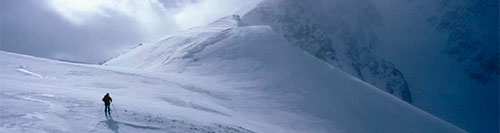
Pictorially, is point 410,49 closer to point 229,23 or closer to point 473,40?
point 473,40

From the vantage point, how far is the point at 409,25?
198000 millimetres

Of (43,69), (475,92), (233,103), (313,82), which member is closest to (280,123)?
(233,103)

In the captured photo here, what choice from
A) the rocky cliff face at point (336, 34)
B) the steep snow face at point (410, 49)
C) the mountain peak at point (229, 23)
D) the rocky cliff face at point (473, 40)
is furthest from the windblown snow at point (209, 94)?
the rocky cliff face at point (473, 40)

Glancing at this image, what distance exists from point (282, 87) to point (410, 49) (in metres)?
151

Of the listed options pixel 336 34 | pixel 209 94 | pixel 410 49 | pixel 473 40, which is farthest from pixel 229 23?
pixel 473 40

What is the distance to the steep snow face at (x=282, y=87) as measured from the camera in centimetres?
3847

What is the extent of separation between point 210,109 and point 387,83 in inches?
5274

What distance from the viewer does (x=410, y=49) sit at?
603 ft

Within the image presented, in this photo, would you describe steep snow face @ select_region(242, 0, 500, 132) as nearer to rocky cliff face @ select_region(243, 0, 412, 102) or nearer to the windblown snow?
rocky cliff face @ select_region(243, 0, 412, 102)

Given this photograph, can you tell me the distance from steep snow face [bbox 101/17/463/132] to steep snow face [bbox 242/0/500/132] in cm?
8808

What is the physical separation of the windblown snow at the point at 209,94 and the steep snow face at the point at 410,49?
3560 inches

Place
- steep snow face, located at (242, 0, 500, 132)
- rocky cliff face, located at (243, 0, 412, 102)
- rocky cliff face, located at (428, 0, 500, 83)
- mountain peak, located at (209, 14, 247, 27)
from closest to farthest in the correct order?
1. mountain peak, located at (209, 14, 247, 27)
2. steep snow face, located at (242, 0, 500, 132)
3. rocky cliff face, located at (243, 0, 412, 102)
4. rocky cliff face, located at (428, 0, 500, 83)

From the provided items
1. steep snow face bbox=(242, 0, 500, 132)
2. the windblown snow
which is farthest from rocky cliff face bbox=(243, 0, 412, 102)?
the windblown snow

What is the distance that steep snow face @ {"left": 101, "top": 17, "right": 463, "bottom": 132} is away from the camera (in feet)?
126
